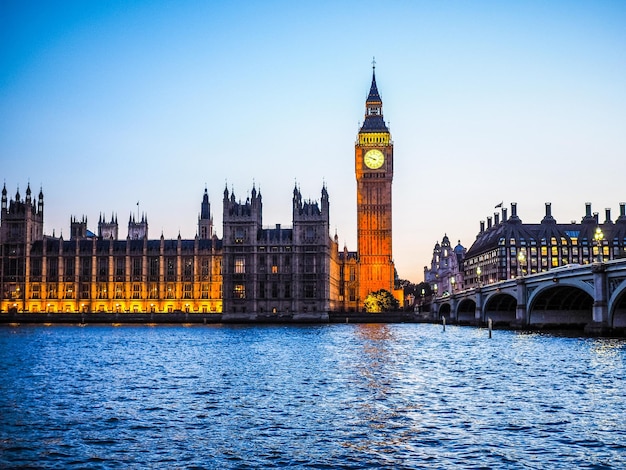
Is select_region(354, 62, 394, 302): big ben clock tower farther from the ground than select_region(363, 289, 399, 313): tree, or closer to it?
farther from the ground

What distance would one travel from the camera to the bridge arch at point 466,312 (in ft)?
481

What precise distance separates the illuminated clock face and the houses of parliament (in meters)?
0.26

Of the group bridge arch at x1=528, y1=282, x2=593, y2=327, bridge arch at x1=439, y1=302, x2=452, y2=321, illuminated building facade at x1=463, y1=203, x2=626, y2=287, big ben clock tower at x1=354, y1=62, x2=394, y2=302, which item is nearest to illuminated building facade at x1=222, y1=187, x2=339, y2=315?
big ben clock tower at x1=354, y1=62, x2=394, y2=302

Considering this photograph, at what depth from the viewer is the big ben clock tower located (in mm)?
183625

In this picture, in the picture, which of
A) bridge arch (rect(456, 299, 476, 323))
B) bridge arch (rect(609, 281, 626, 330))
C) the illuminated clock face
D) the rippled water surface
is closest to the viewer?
the rippled water surface

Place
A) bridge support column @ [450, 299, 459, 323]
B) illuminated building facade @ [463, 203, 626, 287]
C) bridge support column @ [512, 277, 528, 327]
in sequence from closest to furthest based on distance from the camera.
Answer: bridge support column @ [512, 277, 528, 327] → bridge support column @ [450, 299, 459, 323] → illuminated building facade @ [463, 203, 626, 287]

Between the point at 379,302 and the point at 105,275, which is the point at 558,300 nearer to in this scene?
the point at 379,302

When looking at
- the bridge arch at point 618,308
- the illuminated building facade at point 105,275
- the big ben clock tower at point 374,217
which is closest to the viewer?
the bridge arch at point 618,308

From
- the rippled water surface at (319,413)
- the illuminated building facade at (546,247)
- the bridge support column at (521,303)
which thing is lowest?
the rippled water surface at (319,413)

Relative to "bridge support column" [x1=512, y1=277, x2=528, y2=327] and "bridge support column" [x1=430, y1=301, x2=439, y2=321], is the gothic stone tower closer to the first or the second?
"bridge support column" [x1=430, y1=301, x2=439, y2=321]

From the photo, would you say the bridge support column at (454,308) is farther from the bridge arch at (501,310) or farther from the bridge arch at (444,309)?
the bridge arch at (501,310)

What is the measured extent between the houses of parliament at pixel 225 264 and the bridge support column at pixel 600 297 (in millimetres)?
91300

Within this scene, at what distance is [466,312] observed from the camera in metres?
153

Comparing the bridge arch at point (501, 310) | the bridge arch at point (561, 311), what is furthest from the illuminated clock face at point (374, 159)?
the bridge arch at point (561, 311)
